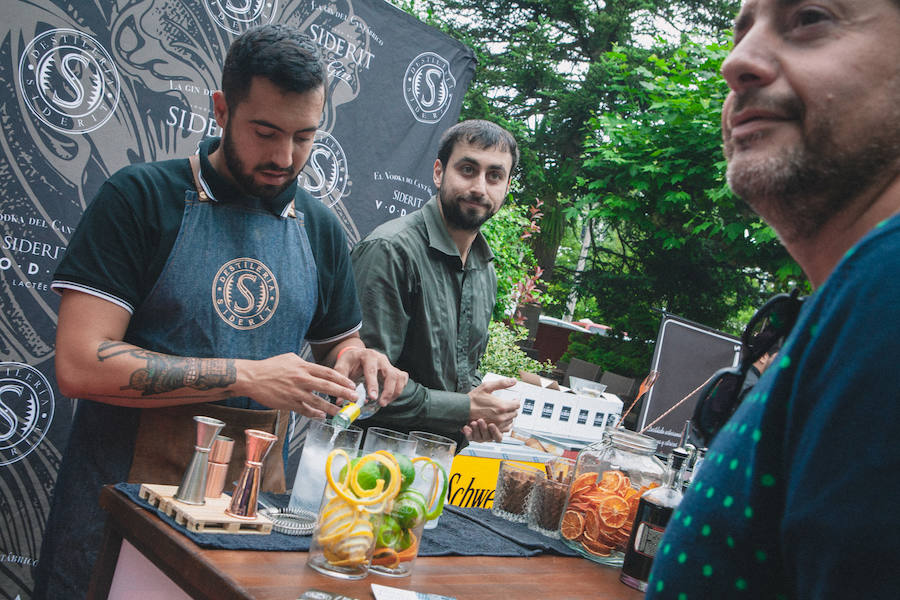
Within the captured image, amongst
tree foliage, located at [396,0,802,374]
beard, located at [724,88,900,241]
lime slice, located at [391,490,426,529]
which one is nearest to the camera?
beard, located at [724,88,900,241]

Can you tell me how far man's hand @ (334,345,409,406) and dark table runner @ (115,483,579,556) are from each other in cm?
37

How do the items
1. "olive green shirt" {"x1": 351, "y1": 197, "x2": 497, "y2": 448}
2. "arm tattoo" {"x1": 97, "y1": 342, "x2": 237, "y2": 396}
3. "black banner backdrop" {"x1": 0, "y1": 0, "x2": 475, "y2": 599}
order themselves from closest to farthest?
1. "arm tattoo" {"x1": 97, "y1": 342, "x2": 237, "y2": 396}
2. "olive green shirt" {"x1": 351, "y1": 197, "x2": 497, "y2": 448}
3. "black banner backdrop" {"x1": 0, "y1": 0, "x2": 475, "y2": 599}

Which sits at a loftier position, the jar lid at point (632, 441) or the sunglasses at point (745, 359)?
the sunglasses at point (745, 359)

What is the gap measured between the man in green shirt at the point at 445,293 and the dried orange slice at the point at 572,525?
2.21ft

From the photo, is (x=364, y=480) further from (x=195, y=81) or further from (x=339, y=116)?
(x=339, y=116)

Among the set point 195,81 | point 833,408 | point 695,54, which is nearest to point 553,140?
point 695,54

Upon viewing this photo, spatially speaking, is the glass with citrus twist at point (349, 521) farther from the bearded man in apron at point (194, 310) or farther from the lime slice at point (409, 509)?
the bearded man in apron at point (194, 310)

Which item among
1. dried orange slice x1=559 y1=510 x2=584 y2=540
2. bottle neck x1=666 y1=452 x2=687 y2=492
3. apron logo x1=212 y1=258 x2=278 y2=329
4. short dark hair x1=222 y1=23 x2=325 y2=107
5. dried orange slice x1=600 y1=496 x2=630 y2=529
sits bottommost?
dried orange slice x1=559 y1=510 x2=584 y2=540

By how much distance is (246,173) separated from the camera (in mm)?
1943

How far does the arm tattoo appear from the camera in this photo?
1690mm

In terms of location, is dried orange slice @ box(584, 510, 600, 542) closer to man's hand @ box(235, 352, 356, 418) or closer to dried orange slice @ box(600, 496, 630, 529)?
dried orange slice @ box(600, 496, 630, 529)

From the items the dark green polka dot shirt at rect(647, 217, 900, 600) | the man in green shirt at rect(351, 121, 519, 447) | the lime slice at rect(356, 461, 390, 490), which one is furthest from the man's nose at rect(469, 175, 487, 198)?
the dark green polka dot shirt at rect(647, 217, 900, 600)

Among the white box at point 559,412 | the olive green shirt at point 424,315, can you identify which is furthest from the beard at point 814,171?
the white box at point 559,412

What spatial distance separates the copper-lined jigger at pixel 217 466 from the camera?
1.43 metres
